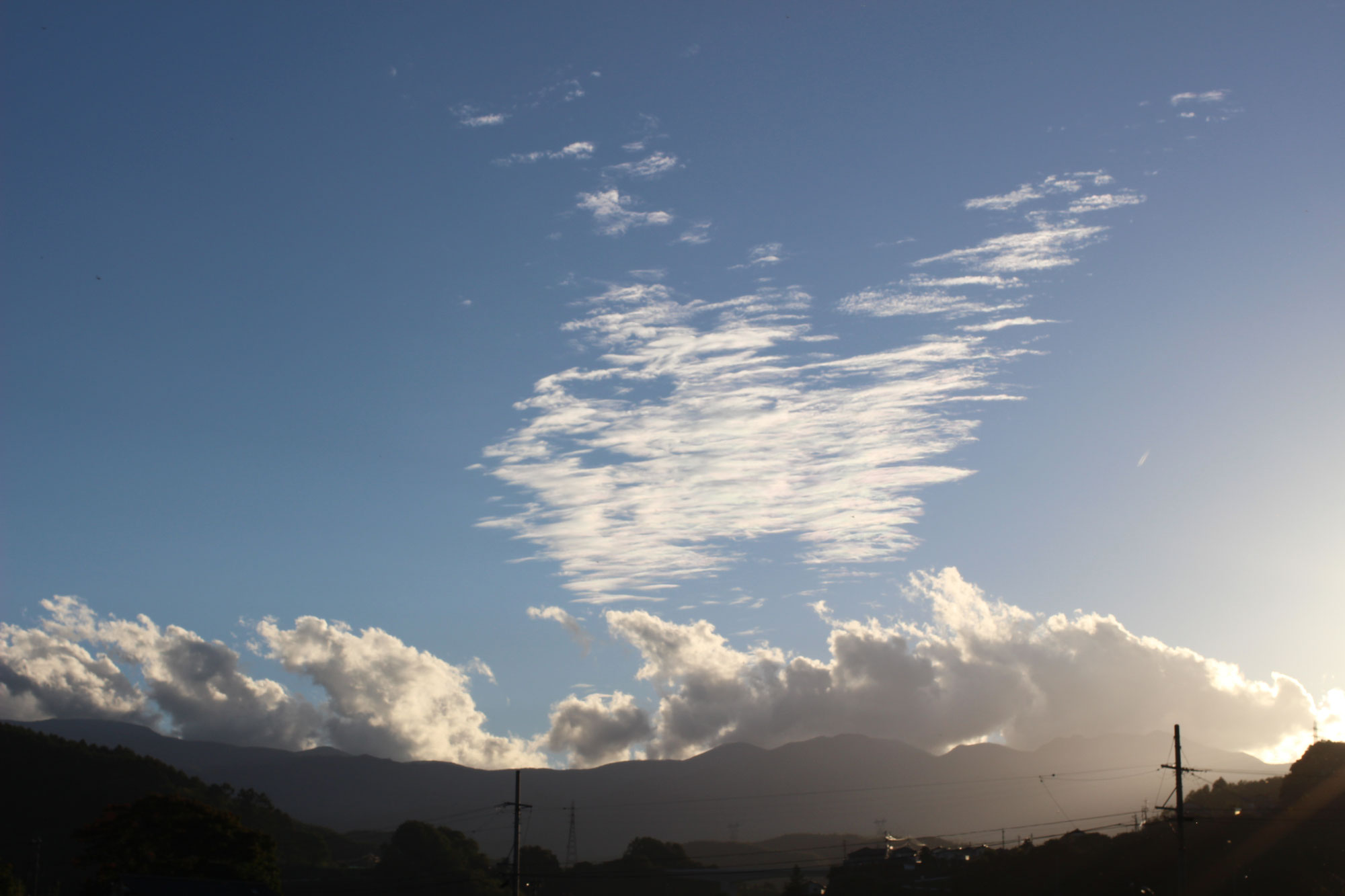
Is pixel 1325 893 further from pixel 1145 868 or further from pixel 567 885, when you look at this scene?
pixel 567 885

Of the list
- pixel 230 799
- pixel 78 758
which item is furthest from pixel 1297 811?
pixel 78 758

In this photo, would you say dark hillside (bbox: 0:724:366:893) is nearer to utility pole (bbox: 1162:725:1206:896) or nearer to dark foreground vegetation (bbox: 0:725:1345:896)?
dark foreground vegetation (bbox: 0:725:1345:896)

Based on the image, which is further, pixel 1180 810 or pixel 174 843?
pixel 174 843

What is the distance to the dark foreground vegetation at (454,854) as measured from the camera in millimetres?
71625

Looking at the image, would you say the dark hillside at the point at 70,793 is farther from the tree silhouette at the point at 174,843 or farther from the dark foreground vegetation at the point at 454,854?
the tree silhouette at the point at 174,843

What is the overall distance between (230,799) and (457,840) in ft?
94.3

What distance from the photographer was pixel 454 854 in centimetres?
12462

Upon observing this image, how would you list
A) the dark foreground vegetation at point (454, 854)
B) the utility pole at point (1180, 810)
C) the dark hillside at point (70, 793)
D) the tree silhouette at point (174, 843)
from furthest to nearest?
the dark hillside at point (70, 793), the dark foreground vegetation at point (454, 854), the tree silhouette at point (174, 843), the utility pole at point (1180, 810)

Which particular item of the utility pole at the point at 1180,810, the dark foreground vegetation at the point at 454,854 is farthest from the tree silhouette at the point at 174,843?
the utility pole at the point at 1180,810

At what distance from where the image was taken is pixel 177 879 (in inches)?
2351

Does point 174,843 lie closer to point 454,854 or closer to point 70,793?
point 70,793

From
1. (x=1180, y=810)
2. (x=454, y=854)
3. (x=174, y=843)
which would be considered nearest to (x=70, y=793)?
(x=454, y=854)

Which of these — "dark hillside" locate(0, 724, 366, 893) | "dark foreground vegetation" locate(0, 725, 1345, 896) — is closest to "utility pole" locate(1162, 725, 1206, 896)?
"dark foreground vegetation" locate(0, 725, 1345, 896)

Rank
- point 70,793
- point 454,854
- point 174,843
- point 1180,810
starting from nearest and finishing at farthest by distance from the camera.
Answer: point 1180,810, point 174,843, point 70,793, point 454,854
